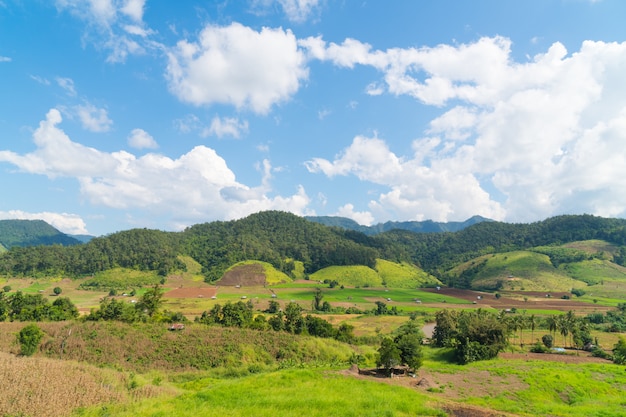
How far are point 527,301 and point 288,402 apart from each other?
537 feet

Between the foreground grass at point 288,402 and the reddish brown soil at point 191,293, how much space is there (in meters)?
127

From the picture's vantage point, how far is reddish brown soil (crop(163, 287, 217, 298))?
150750 millimetres

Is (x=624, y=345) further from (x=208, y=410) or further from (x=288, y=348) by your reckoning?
(x=208, y=410)

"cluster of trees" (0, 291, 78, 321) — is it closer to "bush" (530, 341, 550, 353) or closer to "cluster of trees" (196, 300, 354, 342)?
"cluster of trees" (196, 300, 354, 342)

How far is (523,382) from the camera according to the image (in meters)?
41.8

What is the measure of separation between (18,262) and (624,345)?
814 feet

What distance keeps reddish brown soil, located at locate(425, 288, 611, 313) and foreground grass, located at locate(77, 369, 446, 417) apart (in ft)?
415

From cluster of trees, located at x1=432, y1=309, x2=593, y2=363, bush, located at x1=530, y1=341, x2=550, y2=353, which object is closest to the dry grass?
cluster of trees, located at x1=432, y1=309, x2=593, y2=363

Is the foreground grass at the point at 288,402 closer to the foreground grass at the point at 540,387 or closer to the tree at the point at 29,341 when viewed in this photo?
the foreground grass at the point at 540,387

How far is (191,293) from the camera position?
157 metres

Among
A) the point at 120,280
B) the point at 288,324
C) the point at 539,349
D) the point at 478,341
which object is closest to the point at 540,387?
the point at 478,341

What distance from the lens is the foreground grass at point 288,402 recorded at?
24.3 metres

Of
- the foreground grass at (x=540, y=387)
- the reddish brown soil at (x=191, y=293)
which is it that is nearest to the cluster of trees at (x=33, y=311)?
the reddish brown soil at (x=191, y=293)

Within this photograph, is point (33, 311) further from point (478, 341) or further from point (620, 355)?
point (620, 355)
